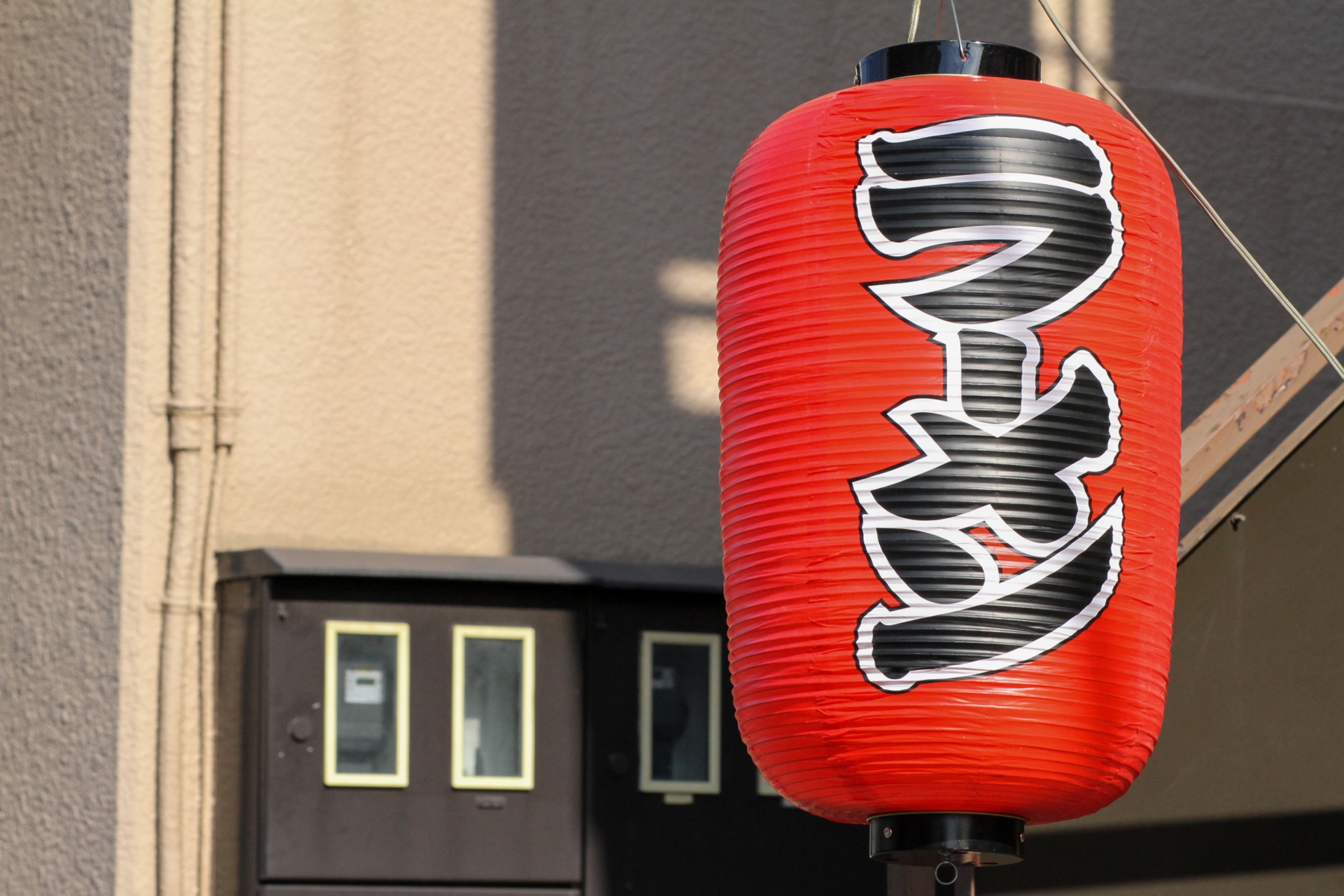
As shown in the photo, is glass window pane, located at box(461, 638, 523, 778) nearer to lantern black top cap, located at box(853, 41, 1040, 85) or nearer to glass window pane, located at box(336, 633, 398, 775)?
glass window pane, located at box(336, 633, 398, 775)

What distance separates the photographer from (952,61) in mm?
4090

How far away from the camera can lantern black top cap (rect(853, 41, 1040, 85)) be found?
4082 mm

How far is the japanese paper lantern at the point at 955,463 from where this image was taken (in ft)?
12.2

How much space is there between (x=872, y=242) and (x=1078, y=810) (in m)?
1.25

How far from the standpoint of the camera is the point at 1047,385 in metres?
3.79

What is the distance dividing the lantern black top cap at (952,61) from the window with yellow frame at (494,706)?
93.8 inches

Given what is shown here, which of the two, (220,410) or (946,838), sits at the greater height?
(220,410)

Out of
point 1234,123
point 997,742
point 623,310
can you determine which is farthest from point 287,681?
point 1234,123

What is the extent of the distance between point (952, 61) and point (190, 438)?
281 cm

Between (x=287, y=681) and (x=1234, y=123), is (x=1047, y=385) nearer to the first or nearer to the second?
(x=287, y=681)

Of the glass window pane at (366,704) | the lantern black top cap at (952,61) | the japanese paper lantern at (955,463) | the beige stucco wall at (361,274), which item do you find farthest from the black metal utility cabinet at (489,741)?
the lantern black top cap at (952,61)

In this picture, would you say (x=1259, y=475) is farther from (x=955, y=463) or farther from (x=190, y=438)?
(x=190, y=438)

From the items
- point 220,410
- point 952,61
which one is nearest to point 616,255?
point 220,410

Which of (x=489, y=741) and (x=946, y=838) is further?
(x=489, y=741)
